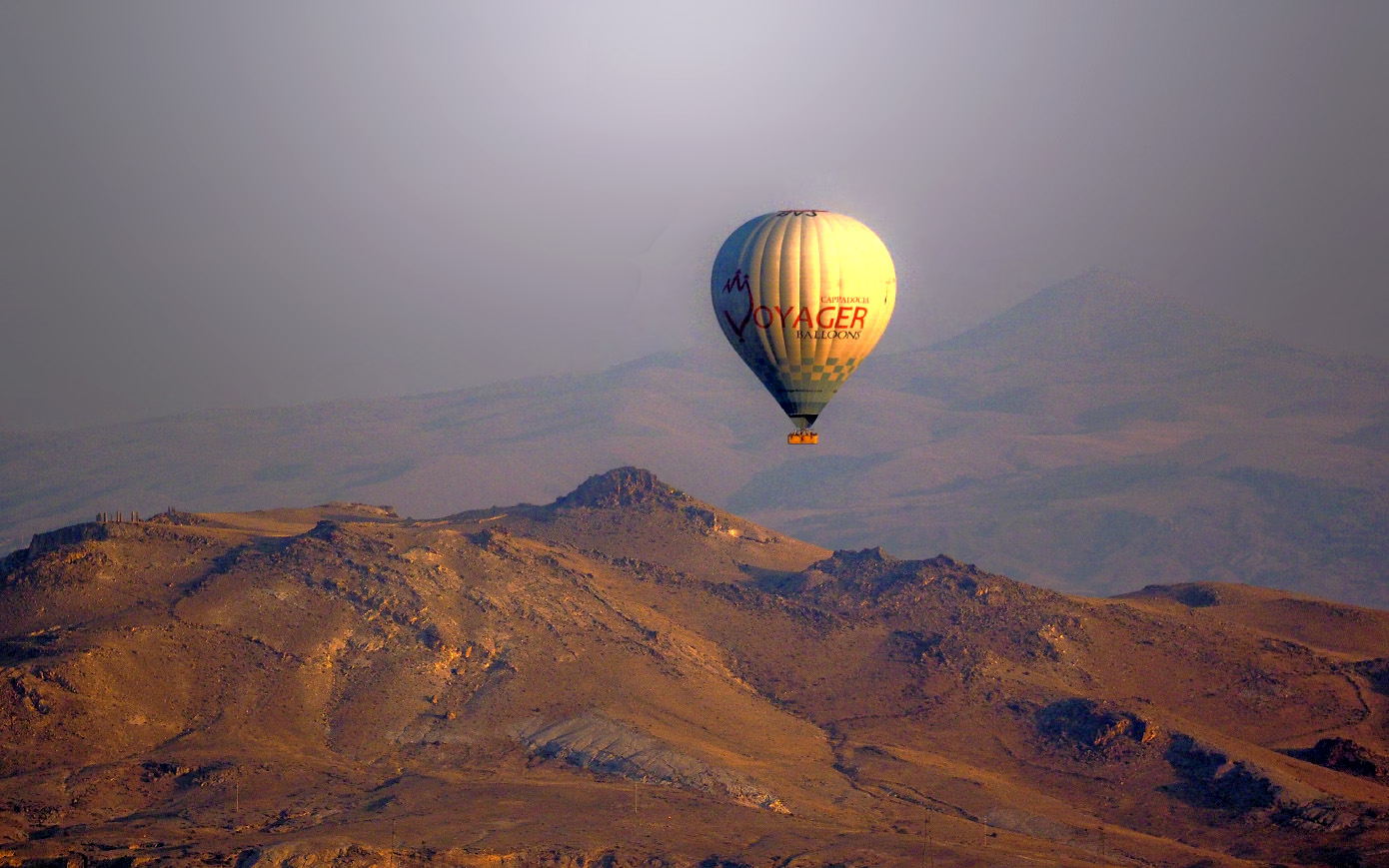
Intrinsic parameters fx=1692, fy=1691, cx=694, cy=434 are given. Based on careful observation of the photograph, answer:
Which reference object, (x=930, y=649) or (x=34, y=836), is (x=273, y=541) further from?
(x=930, y=649)

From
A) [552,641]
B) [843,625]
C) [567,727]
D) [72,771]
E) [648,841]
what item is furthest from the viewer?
[843,625]

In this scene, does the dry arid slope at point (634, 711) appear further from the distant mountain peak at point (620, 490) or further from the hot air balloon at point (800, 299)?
the hot air balloon at point (800, 299)

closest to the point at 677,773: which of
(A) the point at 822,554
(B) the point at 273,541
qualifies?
(B) the point at 273,541

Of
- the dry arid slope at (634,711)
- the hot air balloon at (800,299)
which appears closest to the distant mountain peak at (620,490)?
the dry arid slope at (634,711)

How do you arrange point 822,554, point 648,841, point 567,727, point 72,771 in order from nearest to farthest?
point 648,841
point 72,771
point 567,727
point 822,554

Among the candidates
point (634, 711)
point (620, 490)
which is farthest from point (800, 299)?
point (620, 490)

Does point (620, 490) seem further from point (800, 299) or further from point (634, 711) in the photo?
point (800, 299)

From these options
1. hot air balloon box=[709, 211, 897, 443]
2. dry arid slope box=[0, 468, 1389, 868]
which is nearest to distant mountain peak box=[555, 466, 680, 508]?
dry arid slope box=[0, 468, 1389, 868]

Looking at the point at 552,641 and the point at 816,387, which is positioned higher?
the point at 816,387
